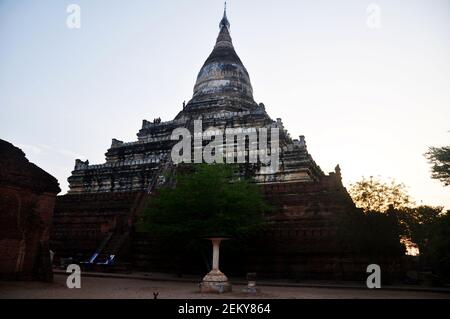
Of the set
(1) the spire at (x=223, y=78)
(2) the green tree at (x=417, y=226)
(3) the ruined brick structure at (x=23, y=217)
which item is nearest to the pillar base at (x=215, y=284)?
(3) the ruined brick structure at (x=23, y=217)

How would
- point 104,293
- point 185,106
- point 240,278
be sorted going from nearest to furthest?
point 104,293 → point 240,278 → point 185,106

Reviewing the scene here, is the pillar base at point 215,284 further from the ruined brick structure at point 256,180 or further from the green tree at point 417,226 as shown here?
the green tree at point 417,226

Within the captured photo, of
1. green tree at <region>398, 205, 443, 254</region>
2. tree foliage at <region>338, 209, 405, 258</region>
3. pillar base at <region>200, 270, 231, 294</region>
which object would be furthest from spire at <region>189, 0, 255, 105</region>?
pillar base at <region>200, 270, 231, 294</region>

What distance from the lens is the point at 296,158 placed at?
106ft

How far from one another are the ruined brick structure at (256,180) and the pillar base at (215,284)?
8.74m

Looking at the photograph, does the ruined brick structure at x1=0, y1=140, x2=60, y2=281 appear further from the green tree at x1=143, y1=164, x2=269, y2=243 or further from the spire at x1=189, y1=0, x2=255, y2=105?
the spire at x1=189, y1=0, x2=255, y2=105

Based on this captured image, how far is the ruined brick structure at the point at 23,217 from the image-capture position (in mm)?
16891

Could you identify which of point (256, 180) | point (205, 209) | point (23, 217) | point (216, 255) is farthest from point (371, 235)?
point (23, 217)

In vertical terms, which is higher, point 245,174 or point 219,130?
point 219,130
